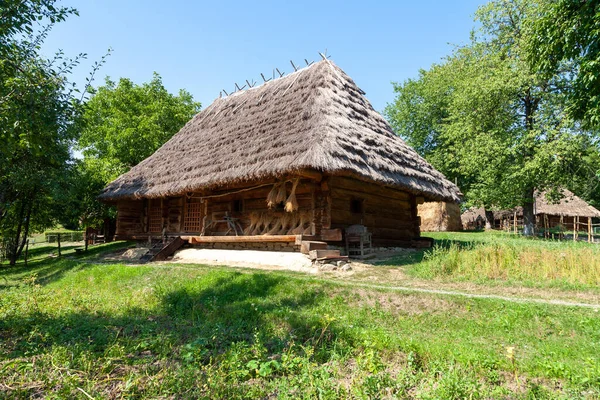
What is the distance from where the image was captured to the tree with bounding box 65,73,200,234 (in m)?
21.2

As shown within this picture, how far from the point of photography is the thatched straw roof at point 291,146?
9.52 meters

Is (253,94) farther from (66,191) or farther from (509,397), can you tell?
(509,397)

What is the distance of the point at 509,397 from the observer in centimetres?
312

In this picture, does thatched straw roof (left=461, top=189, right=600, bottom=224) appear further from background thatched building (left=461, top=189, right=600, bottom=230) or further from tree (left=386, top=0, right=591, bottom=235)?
tree (left=386, top=0, right=591, bottom=235)

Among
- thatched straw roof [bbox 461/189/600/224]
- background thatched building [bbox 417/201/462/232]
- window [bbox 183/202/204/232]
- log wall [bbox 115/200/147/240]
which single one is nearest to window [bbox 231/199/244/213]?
window [bbox 183/202/204/232]

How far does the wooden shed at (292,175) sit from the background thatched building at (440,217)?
1393 cm

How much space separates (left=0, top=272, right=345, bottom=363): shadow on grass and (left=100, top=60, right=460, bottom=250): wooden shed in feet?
10.6

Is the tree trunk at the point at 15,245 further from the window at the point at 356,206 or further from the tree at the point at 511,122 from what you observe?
the tree at the point at 511,122

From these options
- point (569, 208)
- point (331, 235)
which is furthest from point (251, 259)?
point (569, 208)

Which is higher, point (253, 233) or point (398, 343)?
point (253, 233)

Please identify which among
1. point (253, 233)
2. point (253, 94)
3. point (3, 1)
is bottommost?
point (253, 233)

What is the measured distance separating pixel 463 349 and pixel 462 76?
26192 millimetres

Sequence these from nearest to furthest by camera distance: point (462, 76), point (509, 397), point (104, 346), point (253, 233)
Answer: point (509, 397) < point (104, 346) < point (253, 233) < point (462, 76)

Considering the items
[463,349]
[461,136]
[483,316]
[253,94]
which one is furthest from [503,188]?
[463,349]
